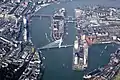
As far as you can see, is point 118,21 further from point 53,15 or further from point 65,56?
point 65,56

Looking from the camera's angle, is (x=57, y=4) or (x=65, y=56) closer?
(x=65, y=56)

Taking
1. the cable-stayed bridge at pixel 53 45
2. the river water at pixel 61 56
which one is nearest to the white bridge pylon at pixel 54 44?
the cable-stayed bridge at pixel 53 45

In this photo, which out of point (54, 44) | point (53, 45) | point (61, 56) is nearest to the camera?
point (61, 56)

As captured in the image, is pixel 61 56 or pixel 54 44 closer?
pixel 61 56

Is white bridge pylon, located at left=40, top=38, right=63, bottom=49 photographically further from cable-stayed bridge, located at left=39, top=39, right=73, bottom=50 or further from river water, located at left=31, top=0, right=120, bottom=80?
river water, located at left=31, top=0, right=120, bottom=80

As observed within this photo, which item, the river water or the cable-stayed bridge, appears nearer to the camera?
the river water

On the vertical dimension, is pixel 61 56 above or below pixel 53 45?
below

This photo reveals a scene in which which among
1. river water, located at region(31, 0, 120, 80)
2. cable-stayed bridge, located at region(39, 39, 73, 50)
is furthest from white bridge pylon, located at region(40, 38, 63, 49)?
river water, located at region(31, 0, 120, 80)

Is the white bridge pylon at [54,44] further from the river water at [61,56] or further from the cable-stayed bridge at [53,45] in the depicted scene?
the river water at [61,56]

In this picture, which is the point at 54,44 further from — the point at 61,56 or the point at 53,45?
the point at 61,56

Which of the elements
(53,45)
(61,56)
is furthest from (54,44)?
(61,56)

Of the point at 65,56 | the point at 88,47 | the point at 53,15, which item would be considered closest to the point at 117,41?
the point at 88,47
